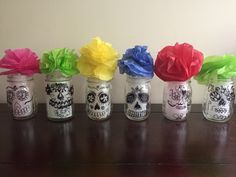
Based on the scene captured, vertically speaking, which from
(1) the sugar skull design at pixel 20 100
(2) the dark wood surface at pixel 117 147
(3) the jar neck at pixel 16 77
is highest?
(3) the jar neck at pixel 16 77

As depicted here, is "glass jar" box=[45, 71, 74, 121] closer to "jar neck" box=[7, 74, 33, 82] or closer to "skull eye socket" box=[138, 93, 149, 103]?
"jar neck" box=[7, 74, 33, 82]

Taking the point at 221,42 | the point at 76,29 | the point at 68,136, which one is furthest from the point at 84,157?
the point at 221,42

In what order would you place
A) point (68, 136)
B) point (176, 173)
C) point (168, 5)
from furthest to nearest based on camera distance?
1. point (168, 5)
2. point (68, 136)
3. point (176, 173)

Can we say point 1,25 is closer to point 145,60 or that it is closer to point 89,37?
point 89,37

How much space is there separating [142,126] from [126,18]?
0.35 metres

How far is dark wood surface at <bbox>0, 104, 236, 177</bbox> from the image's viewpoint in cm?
54

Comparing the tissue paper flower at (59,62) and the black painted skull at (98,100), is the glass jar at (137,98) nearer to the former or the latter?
the black painted skull at (98,100)

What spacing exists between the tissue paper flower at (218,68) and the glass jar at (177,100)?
0.06 m

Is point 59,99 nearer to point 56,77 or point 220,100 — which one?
point 56,77

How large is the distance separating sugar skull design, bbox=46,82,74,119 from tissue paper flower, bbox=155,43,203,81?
0.92ft

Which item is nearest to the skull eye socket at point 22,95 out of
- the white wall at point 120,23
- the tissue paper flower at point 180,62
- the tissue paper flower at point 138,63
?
the white wall at point 120,23

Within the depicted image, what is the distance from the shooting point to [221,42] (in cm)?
88

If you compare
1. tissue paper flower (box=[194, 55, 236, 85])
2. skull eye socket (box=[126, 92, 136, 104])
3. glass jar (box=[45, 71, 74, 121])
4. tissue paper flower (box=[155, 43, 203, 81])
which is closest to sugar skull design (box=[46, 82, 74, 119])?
glass jar (box=[45, 71, 74, 121])

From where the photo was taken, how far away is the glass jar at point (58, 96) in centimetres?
76
